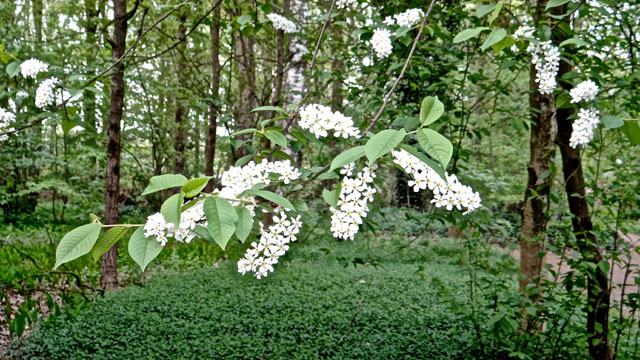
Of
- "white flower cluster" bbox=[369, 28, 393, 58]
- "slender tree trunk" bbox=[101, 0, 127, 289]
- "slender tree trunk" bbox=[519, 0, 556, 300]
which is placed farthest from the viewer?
"slender tree trunk" bbox=[101, 0, 127, 289]

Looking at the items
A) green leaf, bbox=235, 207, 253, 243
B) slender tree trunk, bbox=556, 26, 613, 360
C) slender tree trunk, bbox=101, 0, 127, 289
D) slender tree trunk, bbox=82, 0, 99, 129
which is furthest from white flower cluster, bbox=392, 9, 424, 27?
slender tree trunk, bbox=101, 0, 127, 289

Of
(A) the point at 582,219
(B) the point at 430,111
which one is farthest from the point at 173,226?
(A) the point at 582,219

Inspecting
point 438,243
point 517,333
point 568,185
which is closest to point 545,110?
point 568,185

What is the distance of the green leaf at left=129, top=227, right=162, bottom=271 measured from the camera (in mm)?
678

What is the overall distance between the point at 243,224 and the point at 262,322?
9.49ft

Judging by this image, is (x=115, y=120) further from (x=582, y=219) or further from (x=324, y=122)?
(x=582, y=219)

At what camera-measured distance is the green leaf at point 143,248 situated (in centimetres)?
68

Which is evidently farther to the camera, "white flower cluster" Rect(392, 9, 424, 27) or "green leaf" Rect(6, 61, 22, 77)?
"white flower cluster" Rect(392, 9, 424, 27)

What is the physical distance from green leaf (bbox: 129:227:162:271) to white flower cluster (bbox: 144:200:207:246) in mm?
10

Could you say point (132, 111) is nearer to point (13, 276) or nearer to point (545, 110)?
point (13, 276)

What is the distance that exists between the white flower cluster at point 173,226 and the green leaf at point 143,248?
0.01 m

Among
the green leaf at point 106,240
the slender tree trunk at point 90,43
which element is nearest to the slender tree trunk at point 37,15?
the slender tree trunk at point 90,43

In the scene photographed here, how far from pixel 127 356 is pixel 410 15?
9.26 ft

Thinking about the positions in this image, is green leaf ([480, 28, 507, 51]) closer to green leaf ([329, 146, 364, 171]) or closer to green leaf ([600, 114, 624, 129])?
green leaf ([600, 114, 624, 129])
